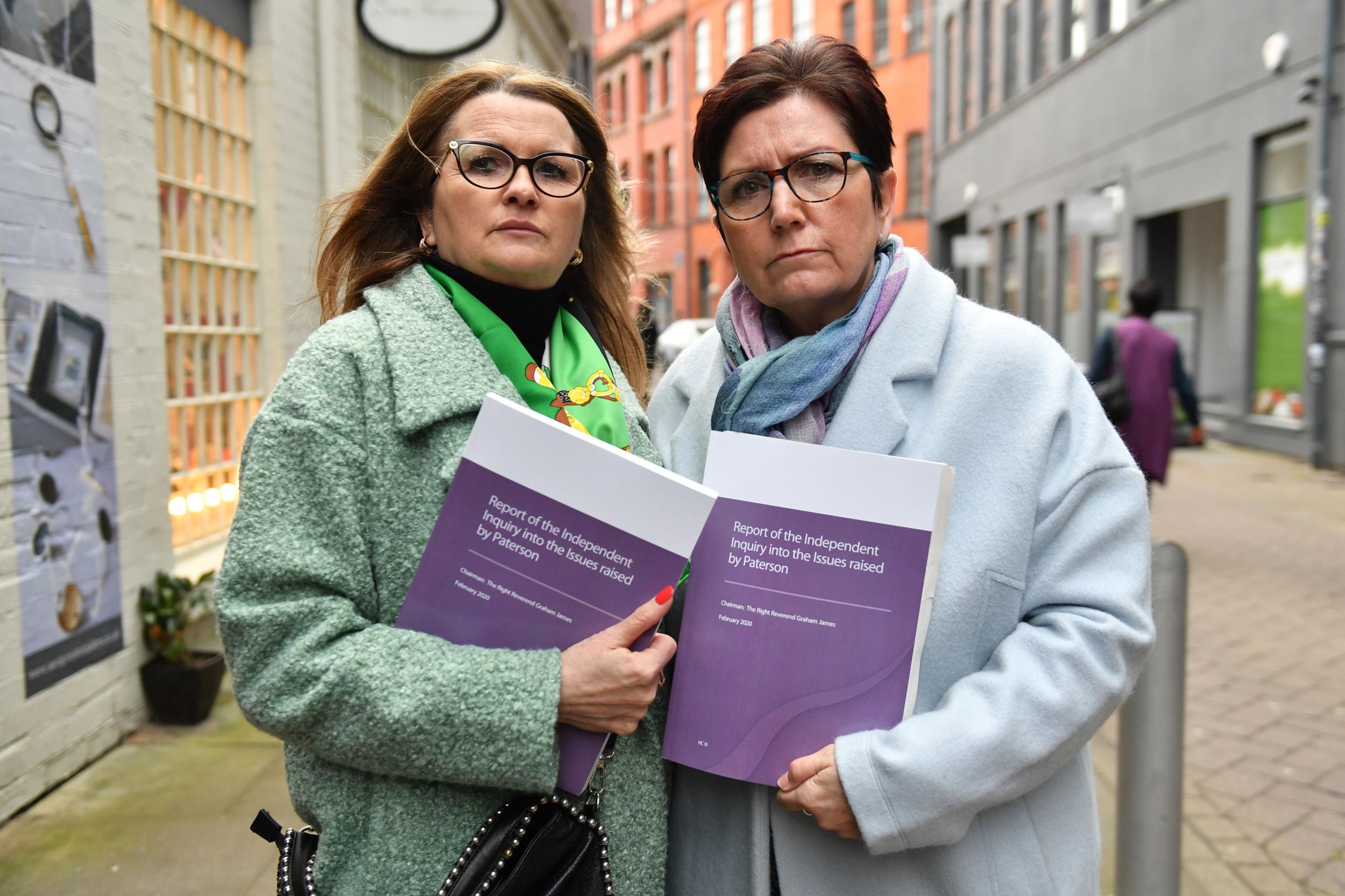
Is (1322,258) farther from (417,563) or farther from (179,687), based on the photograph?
(417,563)

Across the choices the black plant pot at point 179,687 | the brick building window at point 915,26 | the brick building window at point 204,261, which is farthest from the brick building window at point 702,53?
the black plant pot at point 179,687

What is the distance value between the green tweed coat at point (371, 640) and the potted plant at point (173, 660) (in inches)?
119

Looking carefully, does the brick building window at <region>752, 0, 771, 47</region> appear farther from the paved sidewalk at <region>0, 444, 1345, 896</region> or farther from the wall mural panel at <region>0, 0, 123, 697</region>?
the wall mural panel at <region>0, 0, 123, 697</region>

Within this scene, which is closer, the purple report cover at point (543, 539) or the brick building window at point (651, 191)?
the purple report cover at point (543, 539)

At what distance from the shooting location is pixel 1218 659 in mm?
5168

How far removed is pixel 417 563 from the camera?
153 cm

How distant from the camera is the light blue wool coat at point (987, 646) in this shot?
145 centimetres

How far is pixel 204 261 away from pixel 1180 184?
13.0 metres

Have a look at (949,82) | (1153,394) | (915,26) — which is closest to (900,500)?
(1153,394)

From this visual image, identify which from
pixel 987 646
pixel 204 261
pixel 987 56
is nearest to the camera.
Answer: pixel 987 646

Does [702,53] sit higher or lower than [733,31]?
lower

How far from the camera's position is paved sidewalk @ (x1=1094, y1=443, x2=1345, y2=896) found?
3344mm

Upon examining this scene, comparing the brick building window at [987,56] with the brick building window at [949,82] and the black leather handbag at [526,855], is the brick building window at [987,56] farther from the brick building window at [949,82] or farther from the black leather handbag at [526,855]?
the black leather handbag at [526,855]

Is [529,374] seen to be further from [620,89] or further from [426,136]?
[620,89]
